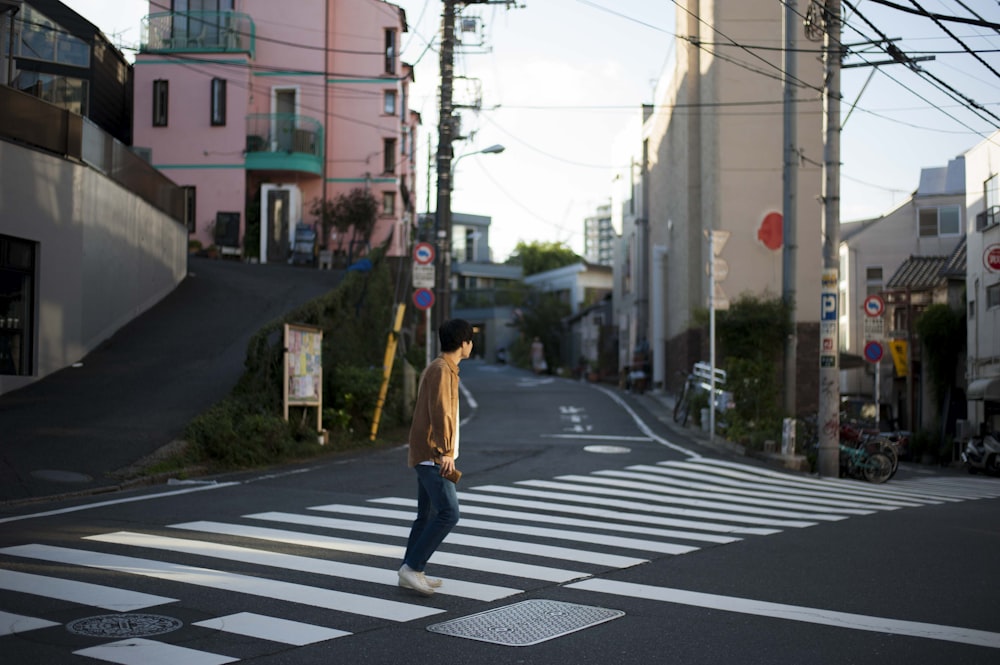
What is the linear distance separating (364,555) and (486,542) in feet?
4.19

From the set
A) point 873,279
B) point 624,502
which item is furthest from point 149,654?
point 873,279

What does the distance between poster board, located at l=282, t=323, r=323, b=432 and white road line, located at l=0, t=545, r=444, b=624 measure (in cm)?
848

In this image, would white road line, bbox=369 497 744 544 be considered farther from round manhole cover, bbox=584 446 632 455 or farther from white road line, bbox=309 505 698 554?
round manhole cover, bbox=584 446 632 455

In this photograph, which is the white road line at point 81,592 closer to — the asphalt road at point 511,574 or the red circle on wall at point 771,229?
the asphalt road at point 511,574

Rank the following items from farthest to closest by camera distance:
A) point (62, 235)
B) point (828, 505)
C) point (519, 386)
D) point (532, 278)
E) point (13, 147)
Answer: point (532, 278) < point (519, 386) < point (62, 235) < point (13, 147) < point (828, 505)

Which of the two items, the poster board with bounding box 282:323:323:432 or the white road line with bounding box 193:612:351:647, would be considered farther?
the poster board with bounding box 282:323:323:432

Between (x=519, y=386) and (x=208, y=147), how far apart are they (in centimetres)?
1450

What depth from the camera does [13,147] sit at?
17000mm

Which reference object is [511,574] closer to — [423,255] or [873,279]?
[423,255]

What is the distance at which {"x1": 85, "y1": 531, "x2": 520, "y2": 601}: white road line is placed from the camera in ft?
23.7

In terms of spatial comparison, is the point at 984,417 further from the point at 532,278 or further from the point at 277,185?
the point at 532,278

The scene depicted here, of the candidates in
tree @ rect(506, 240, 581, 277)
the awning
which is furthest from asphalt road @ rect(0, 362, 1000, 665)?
tree @ rect(506, 240, 581, 277)

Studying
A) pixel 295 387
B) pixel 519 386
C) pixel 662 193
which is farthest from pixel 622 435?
pixel 662 193

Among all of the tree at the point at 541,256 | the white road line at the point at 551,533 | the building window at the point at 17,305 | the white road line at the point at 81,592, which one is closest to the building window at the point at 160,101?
the building window at the point at 17,305
